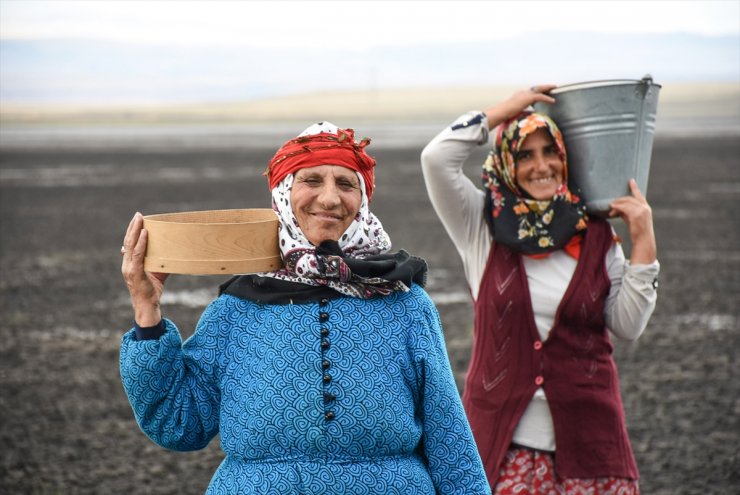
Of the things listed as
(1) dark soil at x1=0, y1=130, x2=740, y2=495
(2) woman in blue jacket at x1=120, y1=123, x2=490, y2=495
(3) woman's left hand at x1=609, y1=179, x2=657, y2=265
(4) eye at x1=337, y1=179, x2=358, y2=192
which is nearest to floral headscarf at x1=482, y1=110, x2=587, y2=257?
(3) woman's left hand at x1=609, y1=179, x2=657, y2=265

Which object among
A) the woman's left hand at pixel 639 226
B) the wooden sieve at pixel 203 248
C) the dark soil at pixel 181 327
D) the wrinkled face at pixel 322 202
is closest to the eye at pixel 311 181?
the wrinkled face at pixel 322 202

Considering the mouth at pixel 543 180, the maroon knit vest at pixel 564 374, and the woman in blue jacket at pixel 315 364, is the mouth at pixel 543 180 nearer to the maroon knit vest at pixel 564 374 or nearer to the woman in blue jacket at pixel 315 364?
the maroon knit vest at pixel 564 374

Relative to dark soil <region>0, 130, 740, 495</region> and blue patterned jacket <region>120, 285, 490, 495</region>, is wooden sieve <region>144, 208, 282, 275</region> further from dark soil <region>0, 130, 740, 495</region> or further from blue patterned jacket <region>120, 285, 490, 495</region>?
dark soil <region>0, 130, 740, 495</region>

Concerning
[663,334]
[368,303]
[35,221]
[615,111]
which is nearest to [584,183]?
[615,111]

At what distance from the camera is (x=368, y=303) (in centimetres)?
257

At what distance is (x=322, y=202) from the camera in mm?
2535

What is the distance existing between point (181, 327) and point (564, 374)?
571 centimetres

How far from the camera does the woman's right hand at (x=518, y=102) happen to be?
355 centimetres

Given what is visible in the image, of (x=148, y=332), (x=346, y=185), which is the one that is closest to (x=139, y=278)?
(x=148, y=332)

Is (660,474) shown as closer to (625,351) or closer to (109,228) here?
(625,351)

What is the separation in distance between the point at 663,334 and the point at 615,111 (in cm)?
503

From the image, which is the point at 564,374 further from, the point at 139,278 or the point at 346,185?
the point at 139,278

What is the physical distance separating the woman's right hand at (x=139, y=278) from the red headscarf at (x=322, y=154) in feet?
1.42

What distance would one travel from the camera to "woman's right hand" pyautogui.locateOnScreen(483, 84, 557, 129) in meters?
3.55
